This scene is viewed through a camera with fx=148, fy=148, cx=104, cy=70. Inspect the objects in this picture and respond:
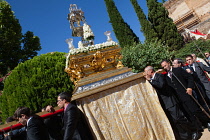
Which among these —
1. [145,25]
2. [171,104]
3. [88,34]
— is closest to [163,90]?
[171,104]

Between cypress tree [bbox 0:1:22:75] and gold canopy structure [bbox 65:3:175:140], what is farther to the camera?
cypress tree [bbox 0:1:22:75]

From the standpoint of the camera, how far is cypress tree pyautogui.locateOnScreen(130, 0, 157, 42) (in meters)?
17.8

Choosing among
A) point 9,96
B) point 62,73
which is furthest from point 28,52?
point 62,73

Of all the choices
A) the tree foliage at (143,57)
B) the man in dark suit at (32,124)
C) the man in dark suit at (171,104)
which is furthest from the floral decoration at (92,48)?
the tree foliage at (143,57)

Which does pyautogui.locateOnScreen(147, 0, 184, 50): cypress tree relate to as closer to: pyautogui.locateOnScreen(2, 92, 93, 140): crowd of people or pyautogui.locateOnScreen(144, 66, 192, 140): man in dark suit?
pyautogui.locateOnScreen(144, 66, 192, 140): man in dark suit

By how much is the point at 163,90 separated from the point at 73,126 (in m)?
1.99

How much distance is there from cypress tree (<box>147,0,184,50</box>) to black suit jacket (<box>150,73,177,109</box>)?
1557 cm

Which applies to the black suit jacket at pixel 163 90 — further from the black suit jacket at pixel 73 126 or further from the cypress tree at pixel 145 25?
the cypress tree at pixel 145 25

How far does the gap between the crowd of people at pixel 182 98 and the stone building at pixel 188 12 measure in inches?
1037

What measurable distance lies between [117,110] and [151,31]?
55.0ft

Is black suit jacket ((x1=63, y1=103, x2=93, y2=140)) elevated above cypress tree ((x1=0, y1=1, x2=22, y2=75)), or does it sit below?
below

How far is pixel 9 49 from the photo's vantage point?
14.4m

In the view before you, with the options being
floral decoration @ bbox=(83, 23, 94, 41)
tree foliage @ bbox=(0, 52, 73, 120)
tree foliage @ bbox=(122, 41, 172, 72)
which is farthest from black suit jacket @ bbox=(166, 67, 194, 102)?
tree foliage @ bbox=(122, 41, 172, 72)

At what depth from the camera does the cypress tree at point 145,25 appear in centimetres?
1777
